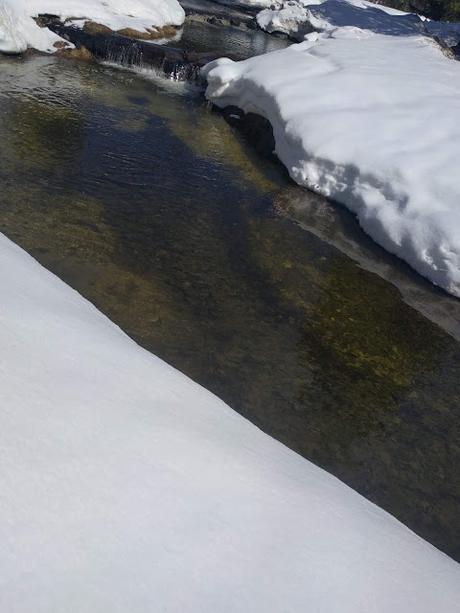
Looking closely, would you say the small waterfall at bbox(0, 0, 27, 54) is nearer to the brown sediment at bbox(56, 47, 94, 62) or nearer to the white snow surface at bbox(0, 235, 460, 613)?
the brown sediment at bbox(56, 47, 94, 62)

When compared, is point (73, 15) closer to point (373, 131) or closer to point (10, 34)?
point (10, 34)

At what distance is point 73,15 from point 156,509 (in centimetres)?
1599

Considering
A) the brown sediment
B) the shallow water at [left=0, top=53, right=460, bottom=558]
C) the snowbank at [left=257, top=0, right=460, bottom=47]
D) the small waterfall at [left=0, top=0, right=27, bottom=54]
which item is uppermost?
the snowbank at [left=257, top=0, right=460, bottom=47]

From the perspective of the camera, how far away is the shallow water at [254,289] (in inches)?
184

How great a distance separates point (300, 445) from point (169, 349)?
1.40 m

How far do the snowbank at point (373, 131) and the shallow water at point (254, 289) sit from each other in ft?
1.21

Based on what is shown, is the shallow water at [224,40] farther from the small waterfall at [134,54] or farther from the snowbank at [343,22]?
the small waterfall at [134,54]

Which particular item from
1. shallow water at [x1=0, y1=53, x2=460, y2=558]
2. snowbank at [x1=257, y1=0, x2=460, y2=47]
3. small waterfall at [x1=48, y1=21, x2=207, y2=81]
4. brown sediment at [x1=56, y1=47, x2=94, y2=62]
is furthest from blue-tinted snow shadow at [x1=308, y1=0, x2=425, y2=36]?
shallow water at [x1=0, y1=53, x2=460, y2=558]

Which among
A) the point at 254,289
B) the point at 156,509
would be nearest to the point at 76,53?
the point at 254,289

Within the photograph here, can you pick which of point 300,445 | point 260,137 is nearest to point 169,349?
point 300,445

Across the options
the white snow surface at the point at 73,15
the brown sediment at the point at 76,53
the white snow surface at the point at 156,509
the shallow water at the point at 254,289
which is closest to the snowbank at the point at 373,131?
the shallow water at the point at 254,289

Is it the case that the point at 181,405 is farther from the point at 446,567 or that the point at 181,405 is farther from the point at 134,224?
the point at 134,224

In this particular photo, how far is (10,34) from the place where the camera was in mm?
11852

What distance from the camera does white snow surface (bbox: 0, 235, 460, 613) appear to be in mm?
1918
